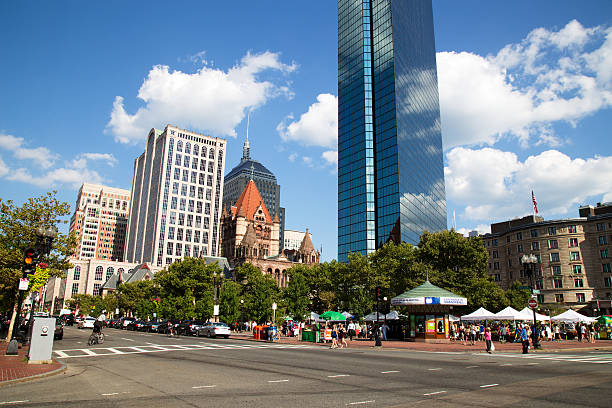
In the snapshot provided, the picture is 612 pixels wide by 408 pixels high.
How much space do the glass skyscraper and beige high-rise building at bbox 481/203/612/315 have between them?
23006 millimetres

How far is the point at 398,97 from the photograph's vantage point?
9325cm

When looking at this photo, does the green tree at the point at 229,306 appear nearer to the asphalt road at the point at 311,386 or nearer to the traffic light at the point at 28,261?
the traffic light at the point at 28,261

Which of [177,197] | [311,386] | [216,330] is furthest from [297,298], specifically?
[177,197]

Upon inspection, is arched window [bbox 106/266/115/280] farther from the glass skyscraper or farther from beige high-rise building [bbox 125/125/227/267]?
the glass skyscraper

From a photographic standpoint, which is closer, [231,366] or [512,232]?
[231,366]

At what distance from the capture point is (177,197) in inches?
6014

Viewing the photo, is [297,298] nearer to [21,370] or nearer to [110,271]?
[21,370]

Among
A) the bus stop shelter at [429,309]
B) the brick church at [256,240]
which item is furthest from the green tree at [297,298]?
the brick church at [256,240]

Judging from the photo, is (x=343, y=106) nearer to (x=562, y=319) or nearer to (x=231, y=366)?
→ (x=562, y=319)

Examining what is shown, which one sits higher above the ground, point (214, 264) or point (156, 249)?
point (156, 249)

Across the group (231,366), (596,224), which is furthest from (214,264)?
(596,224)

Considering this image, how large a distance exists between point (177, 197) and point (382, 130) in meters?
87.3

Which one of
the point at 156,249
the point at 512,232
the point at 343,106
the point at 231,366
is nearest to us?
the point at 231,366

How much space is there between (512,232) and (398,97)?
3756 cm
